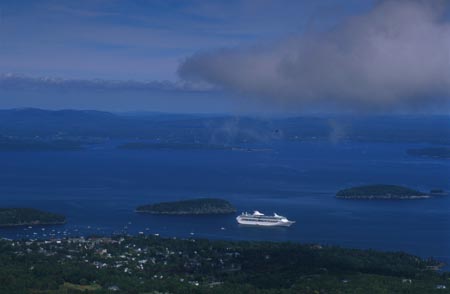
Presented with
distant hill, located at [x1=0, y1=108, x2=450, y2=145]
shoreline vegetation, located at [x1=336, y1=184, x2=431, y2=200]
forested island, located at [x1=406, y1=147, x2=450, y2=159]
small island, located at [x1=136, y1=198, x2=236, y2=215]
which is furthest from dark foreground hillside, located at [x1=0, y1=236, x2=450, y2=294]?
distant hill, located at [x1=0, y1=108, x2=450, y2=145]

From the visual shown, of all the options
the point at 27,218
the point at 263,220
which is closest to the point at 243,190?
the point at 263,220

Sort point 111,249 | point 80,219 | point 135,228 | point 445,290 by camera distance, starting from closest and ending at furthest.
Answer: point 445,290, point 111,249, point 135,228, point 80,219

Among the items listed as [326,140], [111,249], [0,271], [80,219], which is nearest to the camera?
[0,271]

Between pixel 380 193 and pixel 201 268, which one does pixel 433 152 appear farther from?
pixel 201 268

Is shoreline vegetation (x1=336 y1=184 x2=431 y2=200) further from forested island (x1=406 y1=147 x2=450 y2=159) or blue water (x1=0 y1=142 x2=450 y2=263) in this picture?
forested island (x1=406 y1=147 x2=450 y2=159)

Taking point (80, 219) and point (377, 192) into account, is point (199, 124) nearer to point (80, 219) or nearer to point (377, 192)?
point (377, 192)

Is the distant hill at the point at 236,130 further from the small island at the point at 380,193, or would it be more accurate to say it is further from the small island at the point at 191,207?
the small island at the point at 191,207

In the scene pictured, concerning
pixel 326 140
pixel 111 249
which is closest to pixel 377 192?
pixel 111 249

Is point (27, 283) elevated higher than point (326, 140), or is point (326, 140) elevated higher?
point (326, 140)

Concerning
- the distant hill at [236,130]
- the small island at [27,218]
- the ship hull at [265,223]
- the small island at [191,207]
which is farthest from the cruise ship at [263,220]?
the distant hill at [236,130]
